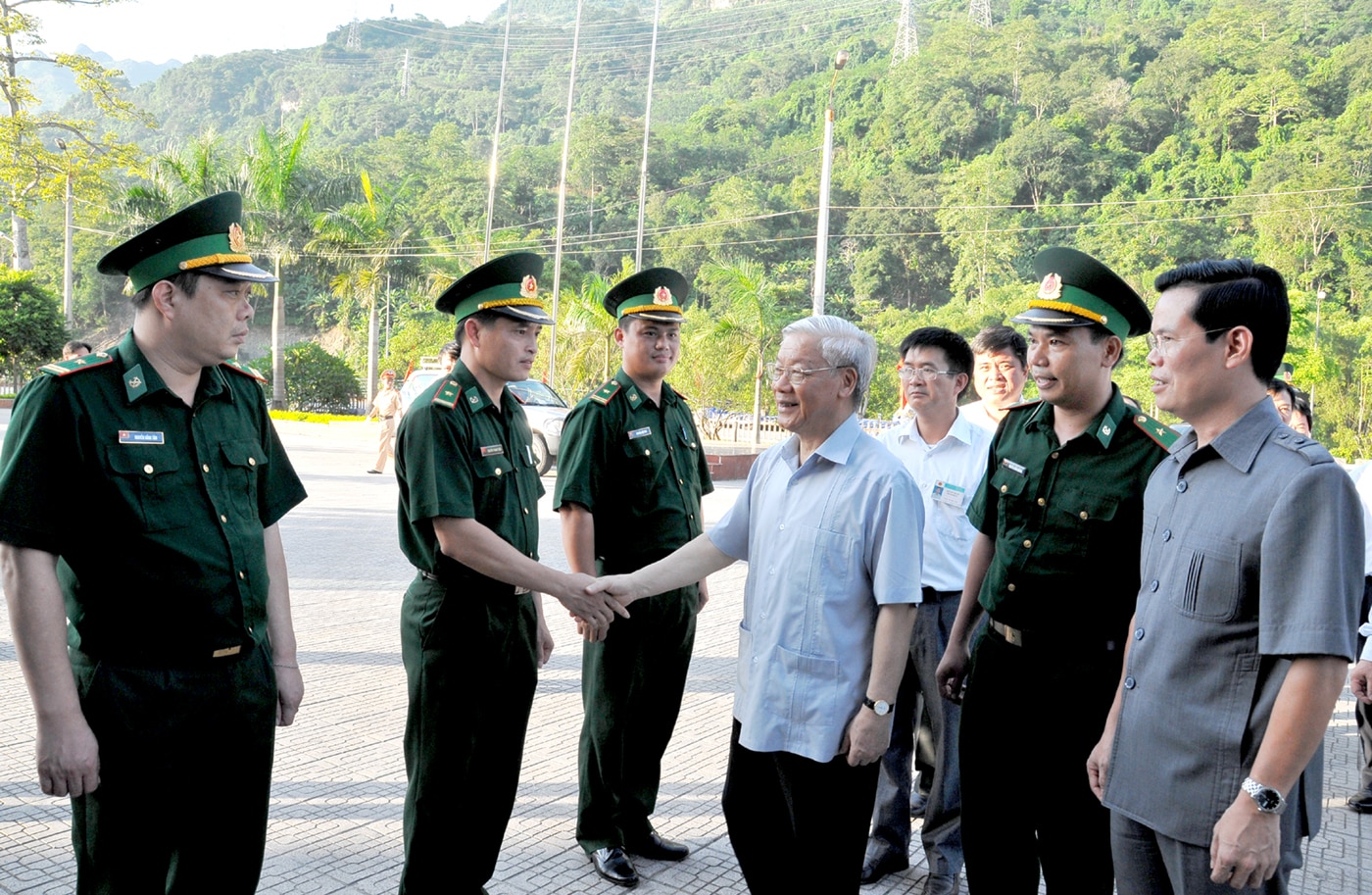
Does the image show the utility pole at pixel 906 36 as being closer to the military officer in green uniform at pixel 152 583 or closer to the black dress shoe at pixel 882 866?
the black dress shoe at pixel 882 866

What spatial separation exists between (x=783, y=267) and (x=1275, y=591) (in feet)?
180

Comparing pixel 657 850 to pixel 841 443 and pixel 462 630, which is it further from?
pixel 841 443

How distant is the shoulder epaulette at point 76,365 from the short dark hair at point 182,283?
0.16m

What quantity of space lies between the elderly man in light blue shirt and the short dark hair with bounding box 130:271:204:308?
1.40 metres

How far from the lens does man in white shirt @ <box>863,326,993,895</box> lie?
348 cm

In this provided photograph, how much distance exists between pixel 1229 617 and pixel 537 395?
601 inches

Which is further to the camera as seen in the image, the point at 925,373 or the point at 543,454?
the point at 543,454

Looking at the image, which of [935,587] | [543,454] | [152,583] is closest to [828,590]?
[935,587]

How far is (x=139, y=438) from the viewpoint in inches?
92.0

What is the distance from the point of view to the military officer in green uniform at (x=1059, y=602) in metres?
2.68

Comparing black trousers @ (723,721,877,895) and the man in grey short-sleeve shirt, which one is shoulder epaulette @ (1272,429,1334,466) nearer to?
the man in grey short-sleeve shirt

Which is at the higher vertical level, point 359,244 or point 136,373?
point 359,244

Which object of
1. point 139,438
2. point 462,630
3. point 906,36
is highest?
point 906,36

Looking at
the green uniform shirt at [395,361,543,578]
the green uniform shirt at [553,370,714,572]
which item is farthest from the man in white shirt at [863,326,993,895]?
the green uniform shirt at [395,361,543,578]
